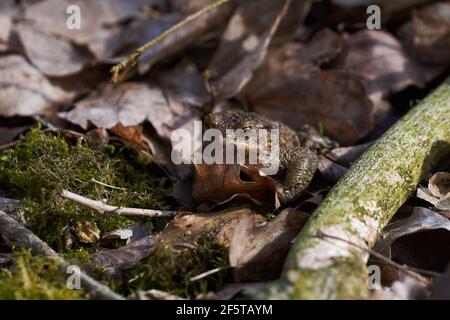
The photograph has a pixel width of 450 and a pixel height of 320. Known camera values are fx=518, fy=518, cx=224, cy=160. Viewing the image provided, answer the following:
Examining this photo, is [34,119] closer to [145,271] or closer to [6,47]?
[6,47]

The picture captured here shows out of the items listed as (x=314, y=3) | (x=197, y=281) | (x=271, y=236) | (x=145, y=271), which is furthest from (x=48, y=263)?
(x=314, y=3)

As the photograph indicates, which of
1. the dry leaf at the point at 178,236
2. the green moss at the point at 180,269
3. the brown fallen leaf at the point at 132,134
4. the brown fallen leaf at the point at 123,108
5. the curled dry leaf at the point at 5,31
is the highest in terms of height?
the curled dry leaf at the point at 5,31

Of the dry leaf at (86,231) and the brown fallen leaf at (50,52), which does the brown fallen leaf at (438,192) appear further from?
the brown fallen leaf at (50,52)

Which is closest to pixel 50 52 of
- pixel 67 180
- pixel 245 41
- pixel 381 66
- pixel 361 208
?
pixel 245 41

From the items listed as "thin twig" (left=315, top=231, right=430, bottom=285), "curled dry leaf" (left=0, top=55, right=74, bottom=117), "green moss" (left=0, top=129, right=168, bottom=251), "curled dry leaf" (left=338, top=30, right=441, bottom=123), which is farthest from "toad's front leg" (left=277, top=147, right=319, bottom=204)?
"curled dry leaf" (left=0, top=55, right=74, bottom=117)

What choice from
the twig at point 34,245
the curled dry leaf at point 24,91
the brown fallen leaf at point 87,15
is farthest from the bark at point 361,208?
the brown fallen leaf at point 87,15

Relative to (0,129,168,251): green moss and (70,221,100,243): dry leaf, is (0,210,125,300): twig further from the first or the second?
(70,221,100,243): dry leaf
